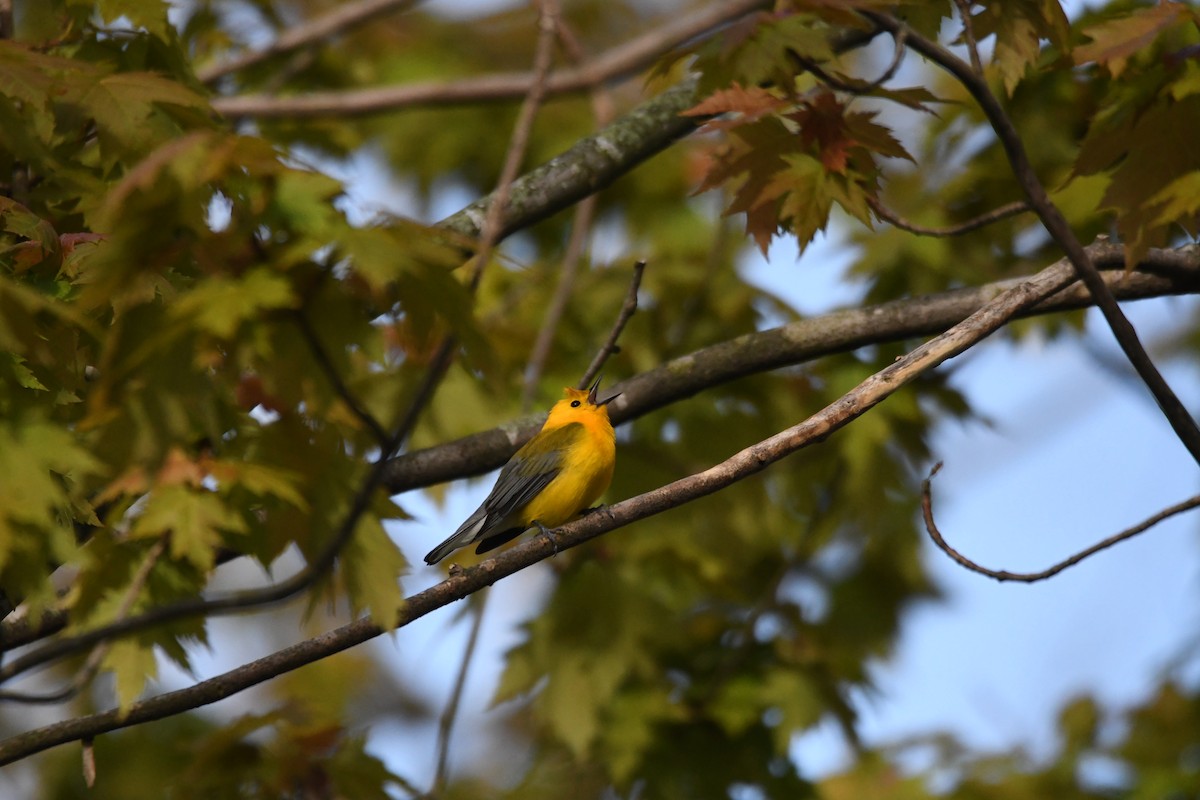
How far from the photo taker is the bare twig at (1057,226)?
311 centimetres

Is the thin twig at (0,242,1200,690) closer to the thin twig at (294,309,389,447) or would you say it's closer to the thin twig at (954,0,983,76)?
the thin twig at (954,0,983,76)

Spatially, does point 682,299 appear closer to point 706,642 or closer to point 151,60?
point 706,642

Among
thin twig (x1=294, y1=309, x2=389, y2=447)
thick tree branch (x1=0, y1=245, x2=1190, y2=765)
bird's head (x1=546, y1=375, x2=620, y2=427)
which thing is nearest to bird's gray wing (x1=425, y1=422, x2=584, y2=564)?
bird's head (x1=546, y1=375, x2=620, y2=427)

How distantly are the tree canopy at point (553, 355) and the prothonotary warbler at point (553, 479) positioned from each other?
229 millimetres

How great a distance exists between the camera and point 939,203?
6.05 meters

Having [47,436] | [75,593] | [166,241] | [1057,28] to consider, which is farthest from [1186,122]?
[75,593]

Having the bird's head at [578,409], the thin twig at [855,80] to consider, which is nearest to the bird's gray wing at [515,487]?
the bird's head at [578,409]

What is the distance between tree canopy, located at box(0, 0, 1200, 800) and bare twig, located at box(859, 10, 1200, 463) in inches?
0.5

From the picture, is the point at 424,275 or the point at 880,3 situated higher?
the point at 880,3

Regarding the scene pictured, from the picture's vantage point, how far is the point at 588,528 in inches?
131

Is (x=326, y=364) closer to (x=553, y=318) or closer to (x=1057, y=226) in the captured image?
(x=1057, y=226)

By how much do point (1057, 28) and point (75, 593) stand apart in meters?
3.56

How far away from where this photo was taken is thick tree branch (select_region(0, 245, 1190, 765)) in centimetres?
301

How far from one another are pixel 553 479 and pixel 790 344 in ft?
4.34
